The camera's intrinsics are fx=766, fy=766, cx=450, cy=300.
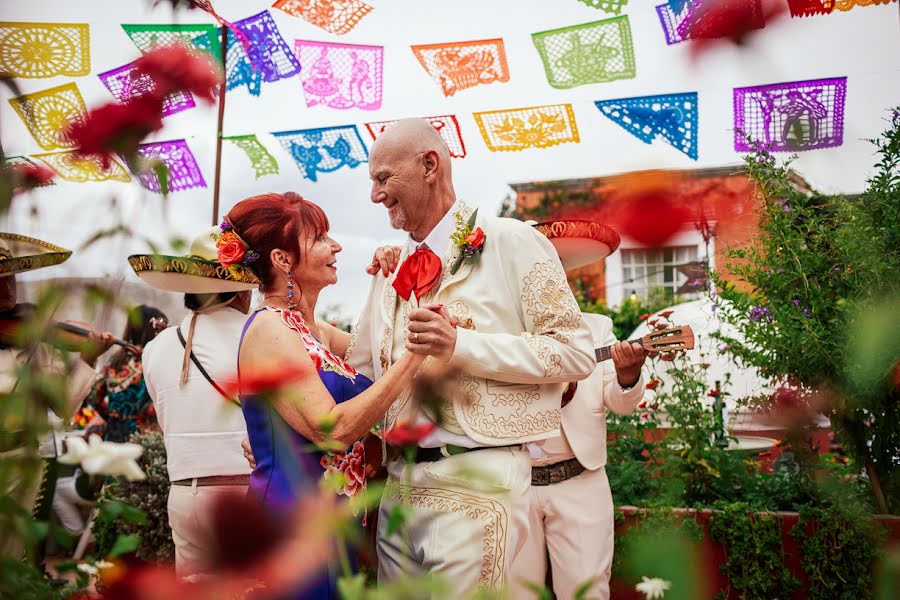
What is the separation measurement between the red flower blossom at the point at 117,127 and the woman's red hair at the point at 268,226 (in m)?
1.39

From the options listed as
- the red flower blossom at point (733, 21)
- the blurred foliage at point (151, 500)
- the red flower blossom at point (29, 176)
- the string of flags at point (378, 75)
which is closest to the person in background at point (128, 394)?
the blurred foliage at point (151, 500)

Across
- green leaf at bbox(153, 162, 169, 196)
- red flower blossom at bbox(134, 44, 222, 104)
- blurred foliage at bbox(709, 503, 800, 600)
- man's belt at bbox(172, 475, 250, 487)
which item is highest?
red flower blossom at bbox(134, 44, 222, 104)

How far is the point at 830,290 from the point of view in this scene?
3.45 m

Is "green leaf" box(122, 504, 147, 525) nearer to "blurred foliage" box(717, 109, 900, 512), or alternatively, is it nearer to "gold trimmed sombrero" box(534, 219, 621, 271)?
"gold trimmed sombrero" box(534, 219, 621, 271)

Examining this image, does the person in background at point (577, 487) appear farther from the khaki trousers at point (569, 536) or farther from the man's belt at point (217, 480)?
the man's belt at point (217, 480)

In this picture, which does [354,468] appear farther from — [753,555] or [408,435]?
[753,555]

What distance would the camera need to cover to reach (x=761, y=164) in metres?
3.42

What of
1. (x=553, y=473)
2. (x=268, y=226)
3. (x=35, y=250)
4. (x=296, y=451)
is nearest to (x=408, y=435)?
(x=35, y=250)

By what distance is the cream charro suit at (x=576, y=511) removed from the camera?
3068 millimetres

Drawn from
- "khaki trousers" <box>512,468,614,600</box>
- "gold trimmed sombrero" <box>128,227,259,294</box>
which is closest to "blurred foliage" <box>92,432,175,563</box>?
"gold trimmed sombrero" <box>128,227,259,294</box>

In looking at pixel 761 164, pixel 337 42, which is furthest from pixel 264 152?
pixel 761 164

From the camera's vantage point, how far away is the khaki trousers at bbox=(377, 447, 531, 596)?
1.96 m

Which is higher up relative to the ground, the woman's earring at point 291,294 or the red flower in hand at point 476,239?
the red flower in hand at point 476,239

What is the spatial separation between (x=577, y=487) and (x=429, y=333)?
1.58 metres
